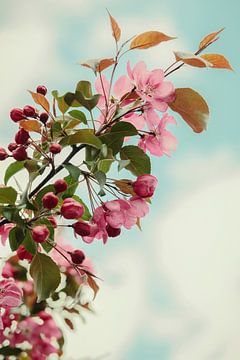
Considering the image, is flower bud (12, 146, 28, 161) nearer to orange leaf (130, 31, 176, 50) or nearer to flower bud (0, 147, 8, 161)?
flower bud (0, 147, 8, 161)

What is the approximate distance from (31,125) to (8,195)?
14cm

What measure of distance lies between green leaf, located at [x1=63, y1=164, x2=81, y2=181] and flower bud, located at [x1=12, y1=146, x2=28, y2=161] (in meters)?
0.09

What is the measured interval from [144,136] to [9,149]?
10.1 inches

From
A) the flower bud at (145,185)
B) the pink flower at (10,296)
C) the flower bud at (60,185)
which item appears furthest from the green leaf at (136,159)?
the pink flower at (10,296)

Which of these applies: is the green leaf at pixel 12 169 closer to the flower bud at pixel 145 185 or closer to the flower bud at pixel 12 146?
the flower bud at pixel 12 146

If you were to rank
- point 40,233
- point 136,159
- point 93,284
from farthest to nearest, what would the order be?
point 93,284, point 136,159, point 40,233

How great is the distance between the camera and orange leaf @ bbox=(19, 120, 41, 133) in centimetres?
122

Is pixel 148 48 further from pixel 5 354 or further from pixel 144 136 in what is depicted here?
pixel 5 354

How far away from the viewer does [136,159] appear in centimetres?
122

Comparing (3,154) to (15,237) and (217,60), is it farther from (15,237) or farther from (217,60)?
(217,60)

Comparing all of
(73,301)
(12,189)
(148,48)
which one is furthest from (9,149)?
(73,301)

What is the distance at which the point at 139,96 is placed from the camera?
1245 mm

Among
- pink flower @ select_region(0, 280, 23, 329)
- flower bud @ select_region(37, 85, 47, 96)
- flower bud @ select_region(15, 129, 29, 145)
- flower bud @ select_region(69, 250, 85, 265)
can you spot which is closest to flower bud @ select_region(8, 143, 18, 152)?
flower bud @ select_region(15, 129, 29, 145)

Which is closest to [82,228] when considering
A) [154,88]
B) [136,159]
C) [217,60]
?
[136,159]
